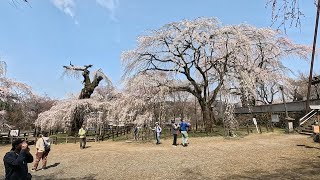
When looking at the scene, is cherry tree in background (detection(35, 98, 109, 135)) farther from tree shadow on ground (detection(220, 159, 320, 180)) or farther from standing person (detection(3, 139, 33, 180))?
standing person (detection(3, 139, 33, 180))

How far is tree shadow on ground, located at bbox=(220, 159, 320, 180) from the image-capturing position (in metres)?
8.62

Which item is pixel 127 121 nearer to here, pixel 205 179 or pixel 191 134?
pixel 191 134

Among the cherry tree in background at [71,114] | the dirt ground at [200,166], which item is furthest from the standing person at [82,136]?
the cherry tree in background at [71,114]

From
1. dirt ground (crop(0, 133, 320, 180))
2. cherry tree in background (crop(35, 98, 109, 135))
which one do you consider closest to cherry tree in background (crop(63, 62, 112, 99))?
cherry tree in background (crop(35, 98, 109, 135))

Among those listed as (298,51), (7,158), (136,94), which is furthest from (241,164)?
(298,51)

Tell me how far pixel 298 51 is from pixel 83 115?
26.4m

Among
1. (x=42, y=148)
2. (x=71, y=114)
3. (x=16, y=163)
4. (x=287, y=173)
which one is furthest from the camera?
(x=71, y=114)

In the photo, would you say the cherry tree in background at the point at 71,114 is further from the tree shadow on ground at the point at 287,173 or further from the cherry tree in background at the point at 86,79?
the tree shadow on ground at the point at 287,173

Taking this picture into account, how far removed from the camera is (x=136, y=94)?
1031 inches

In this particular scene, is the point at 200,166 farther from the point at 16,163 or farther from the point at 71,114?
the point at 71,114

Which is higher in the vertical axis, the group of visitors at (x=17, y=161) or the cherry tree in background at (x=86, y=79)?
the cherry tree in background at (x=86, y=79)

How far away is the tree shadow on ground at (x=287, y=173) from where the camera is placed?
8.62m

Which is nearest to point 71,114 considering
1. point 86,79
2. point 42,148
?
point 86,79

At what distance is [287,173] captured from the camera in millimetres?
9117
